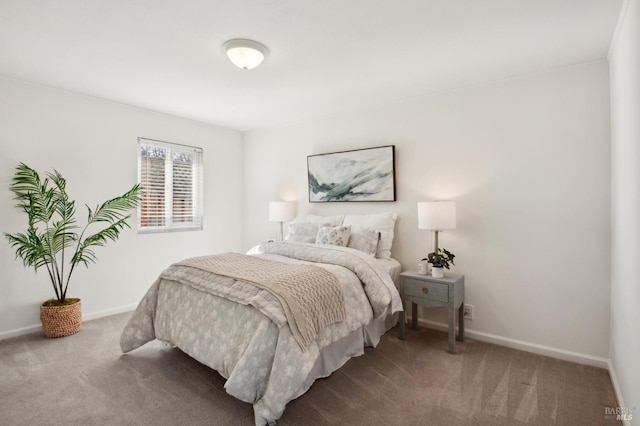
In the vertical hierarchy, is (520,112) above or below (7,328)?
above

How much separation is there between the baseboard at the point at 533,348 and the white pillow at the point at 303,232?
1.56 metres

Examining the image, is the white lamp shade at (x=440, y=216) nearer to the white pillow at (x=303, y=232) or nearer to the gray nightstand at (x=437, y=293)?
the gray nightstand at (x=437, y=293)

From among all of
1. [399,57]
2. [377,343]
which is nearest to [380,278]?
[377,343]

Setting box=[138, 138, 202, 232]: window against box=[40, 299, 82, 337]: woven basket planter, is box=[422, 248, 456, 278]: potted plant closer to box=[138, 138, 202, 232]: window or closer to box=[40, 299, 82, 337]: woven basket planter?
box=[138, 138, 202, 232]: window

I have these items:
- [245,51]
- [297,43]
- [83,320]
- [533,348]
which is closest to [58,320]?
[83,320]

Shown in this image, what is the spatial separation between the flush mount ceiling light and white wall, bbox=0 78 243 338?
213 cm

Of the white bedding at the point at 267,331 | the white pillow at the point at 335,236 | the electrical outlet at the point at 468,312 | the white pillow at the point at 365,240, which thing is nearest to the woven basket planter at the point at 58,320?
the white bedding at the point at 267,331

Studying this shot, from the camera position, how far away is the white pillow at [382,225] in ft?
11.2

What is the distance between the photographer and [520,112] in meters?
2.84

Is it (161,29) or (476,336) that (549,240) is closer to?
(476,336)

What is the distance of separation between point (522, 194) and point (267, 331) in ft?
8.02

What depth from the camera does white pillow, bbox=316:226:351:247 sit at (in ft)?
10.9

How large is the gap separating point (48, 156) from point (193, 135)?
1651 millimetres

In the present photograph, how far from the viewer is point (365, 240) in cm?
333
